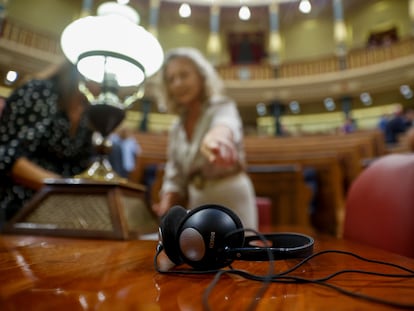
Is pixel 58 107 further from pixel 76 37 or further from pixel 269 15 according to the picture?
pixel 269 15

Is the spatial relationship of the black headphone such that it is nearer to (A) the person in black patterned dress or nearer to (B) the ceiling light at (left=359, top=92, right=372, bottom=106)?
(A) the person in black patterned dress

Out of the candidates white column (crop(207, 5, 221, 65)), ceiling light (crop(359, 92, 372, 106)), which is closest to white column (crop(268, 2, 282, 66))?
white column (crop(207, 5, 221, 65))

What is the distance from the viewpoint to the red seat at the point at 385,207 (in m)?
0.54

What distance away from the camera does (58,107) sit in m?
0.87

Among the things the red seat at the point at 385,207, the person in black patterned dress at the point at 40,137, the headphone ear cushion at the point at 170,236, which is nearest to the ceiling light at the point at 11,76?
the person in black patterned dress at the point at 40,137

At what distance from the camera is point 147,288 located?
8.3 inches

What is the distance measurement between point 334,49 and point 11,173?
9.01m

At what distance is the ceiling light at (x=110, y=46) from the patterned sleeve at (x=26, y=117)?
0.63 ft

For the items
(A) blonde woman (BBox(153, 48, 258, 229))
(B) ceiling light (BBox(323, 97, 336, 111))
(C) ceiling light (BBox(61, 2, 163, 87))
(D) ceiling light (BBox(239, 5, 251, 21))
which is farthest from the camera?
(B) ceiling light (BBox(323, 97, 336, 111))

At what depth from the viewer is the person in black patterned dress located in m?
0.69

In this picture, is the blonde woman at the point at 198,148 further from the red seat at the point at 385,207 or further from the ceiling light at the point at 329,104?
the ceiling light at the point at 329,104

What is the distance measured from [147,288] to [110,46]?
0.51 m

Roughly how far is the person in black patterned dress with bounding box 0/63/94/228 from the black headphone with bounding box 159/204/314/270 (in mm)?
510

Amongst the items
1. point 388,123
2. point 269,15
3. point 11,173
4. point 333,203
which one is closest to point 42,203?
point 11,173
